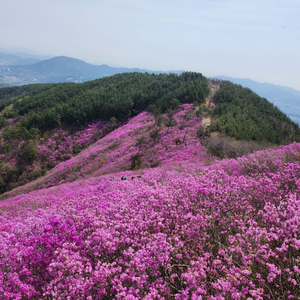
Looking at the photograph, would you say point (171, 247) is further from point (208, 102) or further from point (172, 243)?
point (208, 102)

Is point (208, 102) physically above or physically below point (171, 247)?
above

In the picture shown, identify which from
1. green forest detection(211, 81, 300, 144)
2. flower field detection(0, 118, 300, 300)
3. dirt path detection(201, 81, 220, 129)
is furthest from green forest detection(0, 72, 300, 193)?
flower field detection(0, 118, 300, 300)

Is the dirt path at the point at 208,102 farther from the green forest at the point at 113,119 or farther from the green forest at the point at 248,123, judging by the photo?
the green forest at the point at 248,123

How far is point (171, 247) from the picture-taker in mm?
3855

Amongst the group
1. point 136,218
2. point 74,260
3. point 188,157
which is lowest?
point 188,157

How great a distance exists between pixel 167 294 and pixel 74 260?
1855 millimetres

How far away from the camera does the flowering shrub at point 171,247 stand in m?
3.28

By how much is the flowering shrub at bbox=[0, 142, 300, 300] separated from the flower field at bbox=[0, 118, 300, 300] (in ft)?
0.07

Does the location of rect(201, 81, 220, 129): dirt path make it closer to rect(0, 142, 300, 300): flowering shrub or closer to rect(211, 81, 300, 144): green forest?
rect(211, 81, 300, 144): green forest

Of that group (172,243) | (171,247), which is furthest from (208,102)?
(171,247)

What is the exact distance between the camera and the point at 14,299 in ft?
12.6

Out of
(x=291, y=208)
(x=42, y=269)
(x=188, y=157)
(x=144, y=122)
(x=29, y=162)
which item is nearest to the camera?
(x=291, y=208)

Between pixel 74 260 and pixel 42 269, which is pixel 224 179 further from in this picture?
pixel 42 269

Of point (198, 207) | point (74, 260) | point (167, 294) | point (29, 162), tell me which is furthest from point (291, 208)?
point (29, 162)
